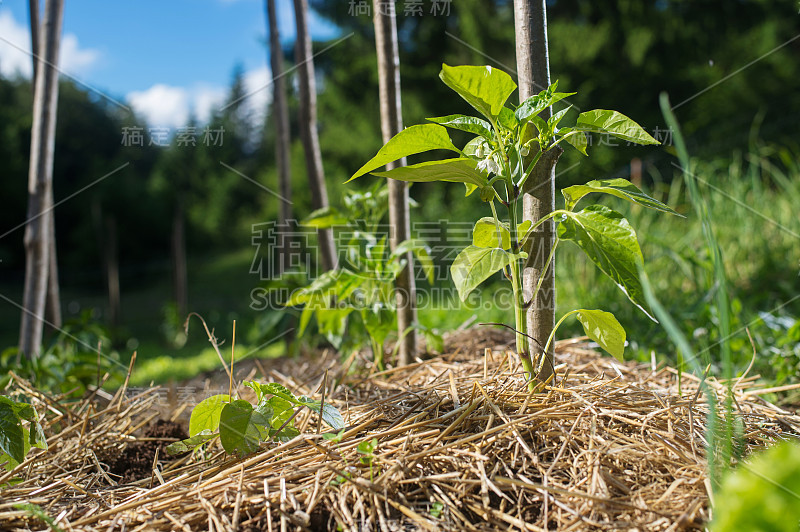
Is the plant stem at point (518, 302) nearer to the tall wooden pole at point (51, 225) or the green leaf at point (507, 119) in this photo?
the green leaf at point (507, 119)

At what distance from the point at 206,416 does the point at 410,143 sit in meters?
0.69

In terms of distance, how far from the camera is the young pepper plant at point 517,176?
848 millimetres

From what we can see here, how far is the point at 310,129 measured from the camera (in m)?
2.32

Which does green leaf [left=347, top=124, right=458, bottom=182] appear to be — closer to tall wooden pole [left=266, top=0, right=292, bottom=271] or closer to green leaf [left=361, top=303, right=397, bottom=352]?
green leaf [left=361, top=303, right=397, bottom=352]

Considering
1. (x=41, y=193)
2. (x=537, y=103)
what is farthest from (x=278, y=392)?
(x=41, y=193)

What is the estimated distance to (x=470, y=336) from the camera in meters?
1.80

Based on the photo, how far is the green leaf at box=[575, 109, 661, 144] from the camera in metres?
0.90

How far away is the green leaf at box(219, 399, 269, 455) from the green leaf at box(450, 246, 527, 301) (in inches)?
18.5

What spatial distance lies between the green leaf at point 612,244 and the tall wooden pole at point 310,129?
154cm

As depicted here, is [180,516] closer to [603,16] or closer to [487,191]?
[487,191]

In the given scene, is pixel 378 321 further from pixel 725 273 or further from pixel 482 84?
pixel 725 273

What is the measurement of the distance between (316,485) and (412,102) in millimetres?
7277

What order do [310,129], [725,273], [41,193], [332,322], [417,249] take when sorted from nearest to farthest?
[417,249], [332,322], [725,273], [41,193], [310,129]

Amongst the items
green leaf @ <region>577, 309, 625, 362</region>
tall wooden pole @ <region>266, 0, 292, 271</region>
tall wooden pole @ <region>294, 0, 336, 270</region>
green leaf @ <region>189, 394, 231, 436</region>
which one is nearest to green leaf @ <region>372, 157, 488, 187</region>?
green leaf @ <region>577, 309, 625, 362</region>
